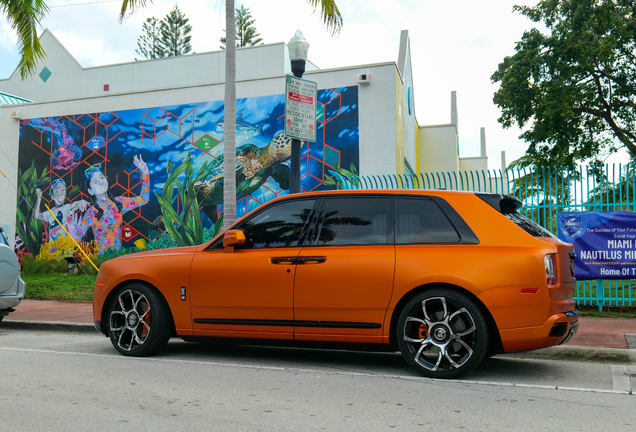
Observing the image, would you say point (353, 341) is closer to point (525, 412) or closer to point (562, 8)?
point (525, 412)

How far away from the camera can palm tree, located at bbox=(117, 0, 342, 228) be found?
11.4 metres

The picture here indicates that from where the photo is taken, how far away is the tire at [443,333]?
519 cm

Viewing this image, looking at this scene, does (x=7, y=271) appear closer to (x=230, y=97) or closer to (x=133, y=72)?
(x=230, y=97)

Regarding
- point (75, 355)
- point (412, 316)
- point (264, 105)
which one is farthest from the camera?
point (264, 105)

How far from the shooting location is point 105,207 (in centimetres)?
1975

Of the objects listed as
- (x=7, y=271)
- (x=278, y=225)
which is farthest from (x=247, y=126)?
(x=278, y=225)

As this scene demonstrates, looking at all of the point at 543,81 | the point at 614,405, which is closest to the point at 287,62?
the point at 543,81

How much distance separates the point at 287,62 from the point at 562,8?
11.3 meters

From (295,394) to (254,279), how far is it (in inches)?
58.5

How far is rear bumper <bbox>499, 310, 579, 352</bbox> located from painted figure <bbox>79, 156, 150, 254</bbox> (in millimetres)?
15691

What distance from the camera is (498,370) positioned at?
5934 mm

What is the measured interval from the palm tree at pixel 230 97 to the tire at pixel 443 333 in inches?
241

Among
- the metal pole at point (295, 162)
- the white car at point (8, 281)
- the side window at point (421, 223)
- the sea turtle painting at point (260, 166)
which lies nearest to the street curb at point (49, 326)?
the white car at point (8, 281)

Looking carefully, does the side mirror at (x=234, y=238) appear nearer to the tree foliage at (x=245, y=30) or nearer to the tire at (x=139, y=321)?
the tire at (x=139, y=321)
